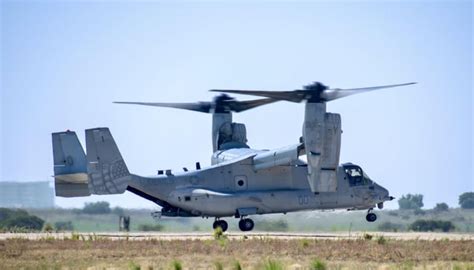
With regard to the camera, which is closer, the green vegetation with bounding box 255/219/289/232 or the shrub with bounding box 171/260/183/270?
the shrub with bounding box 171/260/183/270

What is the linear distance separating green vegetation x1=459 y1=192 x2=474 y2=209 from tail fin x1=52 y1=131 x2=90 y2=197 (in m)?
31.7

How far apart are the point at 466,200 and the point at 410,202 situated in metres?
3.94

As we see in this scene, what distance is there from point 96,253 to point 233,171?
14805 mm

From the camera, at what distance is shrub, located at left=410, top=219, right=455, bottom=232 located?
5884 cm

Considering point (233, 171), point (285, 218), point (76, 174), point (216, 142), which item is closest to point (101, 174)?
point (76, 174)

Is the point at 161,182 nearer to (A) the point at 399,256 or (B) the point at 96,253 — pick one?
(B) the point at 96,253

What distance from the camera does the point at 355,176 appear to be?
52844 mm

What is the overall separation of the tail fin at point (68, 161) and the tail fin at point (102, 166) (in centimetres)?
180

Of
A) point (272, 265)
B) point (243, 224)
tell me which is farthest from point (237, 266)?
point (243, 224)

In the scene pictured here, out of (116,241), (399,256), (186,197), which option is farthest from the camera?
(186,197)

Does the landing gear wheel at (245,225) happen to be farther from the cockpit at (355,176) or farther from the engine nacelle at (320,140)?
the engine nacelle at (320,140)

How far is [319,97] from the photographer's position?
46.9m

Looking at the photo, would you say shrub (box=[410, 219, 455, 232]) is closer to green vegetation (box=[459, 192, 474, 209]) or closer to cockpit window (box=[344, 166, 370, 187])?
cockpit window (box=[344, 166, 370, 187])

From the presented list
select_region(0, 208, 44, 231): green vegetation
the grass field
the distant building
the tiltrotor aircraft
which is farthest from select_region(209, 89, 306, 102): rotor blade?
the distant building
